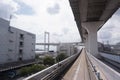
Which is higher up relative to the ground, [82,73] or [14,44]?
[14,44]

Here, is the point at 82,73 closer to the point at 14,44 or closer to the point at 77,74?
the point at 77,74

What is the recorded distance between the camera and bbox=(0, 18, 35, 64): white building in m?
45.2

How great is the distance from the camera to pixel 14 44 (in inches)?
2106

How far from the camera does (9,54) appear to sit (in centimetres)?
4944

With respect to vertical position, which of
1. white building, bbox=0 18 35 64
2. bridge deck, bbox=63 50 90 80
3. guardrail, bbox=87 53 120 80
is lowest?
bridge deck, bbox=63 50 90 80

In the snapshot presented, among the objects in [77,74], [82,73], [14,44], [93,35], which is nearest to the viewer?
[77,74]

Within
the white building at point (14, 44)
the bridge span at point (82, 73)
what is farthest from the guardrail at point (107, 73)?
the white building at point (14, 44)

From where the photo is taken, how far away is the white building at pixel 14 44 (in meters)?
45.2

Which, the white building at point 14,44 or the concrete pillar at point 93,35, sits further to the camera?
the white building at point 14,44

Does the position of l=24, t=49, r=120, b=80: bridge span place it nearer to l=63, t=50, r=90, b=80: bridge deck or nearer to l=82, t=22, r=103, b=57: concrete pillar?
l=63, t=50, r=90, b=80: bridge deck

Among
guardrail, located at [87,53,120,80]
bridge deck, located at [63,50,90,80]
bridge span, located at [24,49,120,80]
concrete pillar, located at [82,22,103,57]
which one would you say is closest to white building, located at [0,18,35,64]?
concrete pillar, located at [82,22,103,57]

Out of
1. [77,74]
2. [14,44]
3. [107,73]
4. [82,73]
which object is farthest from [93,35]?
[107,73]

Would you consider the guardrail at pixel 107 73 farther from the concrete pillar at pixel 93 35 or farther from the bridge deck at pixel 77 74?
the concrete pillar at pixel 93 35

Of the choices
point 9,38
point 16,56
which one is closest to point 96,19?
point 9,38
